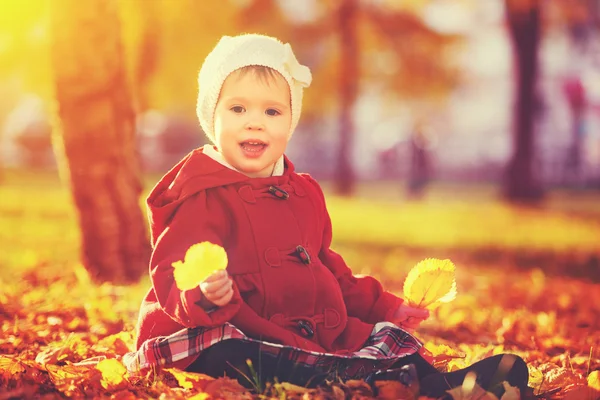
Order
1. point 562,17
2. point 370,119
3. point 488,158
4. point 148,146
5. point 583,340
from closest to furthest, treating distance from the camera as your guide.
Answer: point 583,340
point 562,17
point 148,146
point 488,158
point 370,119

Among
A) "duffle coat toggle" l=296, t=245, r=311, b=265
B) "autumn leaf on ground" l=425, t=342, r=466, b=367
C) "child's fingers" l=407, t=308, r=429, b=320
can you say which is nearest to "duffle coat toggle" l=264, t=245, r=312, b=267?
"duffle coat toggle" l=296, t=245, r=311, b=265

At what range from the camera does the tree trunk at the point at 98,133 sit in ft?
18.2

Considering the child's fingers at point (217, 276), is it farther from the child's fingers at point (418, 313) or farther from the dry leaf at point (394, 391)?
the child's fingers at point (418, 313)

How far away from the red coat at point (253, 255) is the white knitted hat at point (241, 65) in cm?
20

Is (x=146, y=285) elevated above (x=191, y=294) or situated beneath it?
situated beneath

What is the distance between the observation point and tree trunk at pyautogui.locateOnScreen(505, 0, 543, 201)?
54.5 ft

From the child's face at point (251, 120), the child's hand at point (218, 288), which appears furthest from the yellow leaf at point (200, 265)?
the child's face at point (251, 120)

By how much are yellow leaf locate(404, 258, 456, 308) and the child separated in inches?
6.6

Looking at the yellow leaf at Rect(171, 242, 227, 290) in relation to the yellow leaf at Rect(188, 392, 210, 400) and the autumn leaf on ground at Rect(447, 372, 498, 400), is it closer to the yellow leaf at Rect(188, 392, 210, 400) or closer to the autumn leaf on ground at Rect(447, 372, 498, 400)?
the yellow leaf at Rect(188, 392, 210, 400)

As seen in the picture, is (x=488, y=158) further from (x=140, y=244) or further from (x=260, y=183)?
(x=260, y=183)

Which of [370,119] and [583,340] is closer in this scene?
[583,340]

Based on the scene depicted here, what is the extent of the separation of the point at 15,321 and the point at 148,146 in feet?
107

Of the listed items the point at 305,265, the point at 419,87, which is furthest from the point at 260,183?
the point at 419,87

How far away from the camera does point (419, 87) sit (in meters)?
22.5
